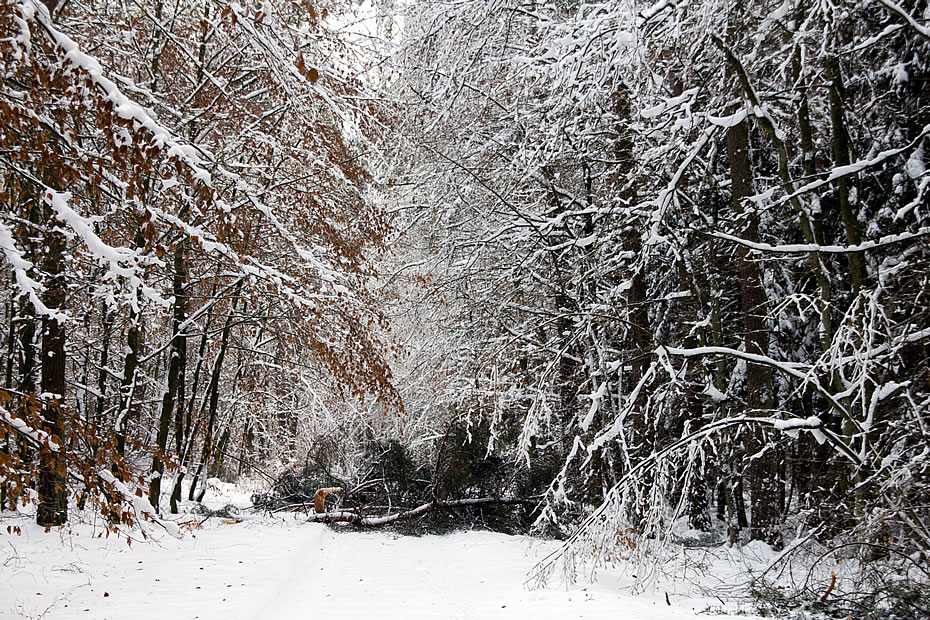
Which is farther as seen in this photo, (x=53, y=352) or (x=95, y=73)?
(x=53, y=352)

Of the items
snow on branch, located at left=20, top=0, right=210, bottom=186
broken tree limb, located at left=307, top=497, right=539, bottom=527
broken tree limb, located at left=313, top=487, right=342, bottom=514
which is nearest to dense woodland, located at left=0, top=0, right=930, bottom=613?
snow on branch, located at left=20, top=0, right=210, bottom=186

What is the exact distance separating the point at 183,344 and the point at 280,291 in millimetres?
6330

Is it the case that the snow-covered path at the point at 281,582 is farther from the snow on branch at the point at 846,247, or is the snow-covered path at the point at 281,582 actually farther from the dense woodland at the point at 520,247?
the snow on branch at the point at 846,247

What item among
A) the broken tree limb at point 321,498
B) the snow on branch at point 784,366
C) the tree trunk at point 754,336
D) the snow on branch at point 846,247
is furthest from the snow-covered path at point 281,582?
the snow on branch at point 846,247

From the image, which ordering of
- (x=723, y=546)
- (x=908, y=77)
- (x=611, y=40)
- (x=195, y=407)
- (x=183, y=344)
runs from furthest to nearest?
1. (x=195, y=407)
2. (x=183, y=344)
3. (x=723, y=546)
4. (x=908, y=77)
5. (x=611, y=40)

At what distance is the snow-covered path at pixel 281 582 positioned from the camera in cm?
559

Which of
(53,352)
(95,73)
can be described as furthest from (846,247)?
(53,352)

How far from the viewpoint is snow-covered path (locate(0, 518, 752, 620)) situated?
5.59 metres

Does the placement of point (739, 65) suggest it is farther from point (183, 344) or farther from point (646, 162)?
point (183, 344)

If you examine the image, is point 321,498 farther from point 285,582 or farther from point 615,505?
point 615,505

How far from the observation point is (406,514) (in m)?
12.5

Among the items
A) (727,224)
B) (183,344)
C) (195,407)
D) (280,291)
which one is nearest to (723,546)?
(727,224)

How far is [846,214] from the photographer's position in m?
6.06

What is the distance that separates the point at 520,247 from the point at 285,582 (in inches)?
270
